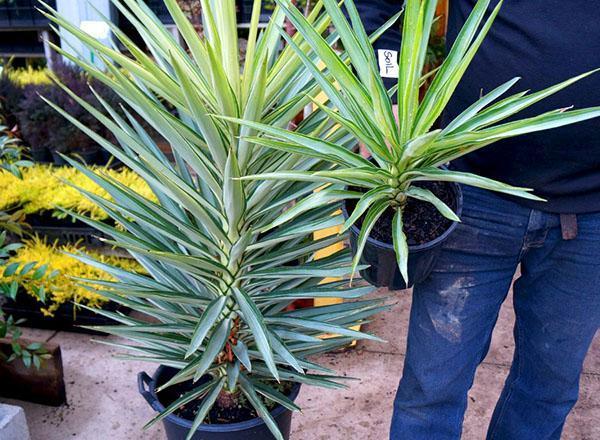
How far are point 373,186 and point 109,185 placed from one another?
68 cm

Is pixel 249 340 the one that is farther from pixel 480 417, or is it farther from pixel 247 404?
pixel 480 417

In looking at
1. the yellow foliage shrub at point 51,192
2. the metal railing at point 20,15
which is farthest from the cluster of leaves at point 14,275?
the metal railing at point 20,15

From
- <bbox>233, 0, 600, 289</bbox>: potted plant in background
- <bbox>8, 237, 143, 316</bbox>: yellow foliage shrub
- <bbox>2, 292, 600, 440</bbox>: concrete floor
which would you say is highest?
<bbox>233, 0, 600, 289</bbox>: potted plant in background

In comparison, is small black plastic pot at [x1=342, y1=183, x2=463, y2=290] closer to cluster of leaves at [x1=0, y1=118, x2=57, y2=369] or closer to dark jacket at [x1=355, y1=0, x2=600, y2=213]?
dark jacket at [x1=355, y1=0, x2=600, y2=213]

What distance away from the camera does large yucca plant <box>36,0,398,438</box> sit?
1245 mm

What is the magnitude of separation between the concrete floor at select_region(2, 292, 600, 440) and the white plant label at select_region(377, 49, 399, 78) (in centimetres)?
135

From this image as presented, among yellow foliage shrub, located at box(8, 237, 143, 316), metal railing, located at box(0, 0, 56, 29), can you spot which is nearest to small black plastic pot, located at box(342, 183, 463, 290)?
yellow foliage shrub, located at box(8, 237, 143, 316)

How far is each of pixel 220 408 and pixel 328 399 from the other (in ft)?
2.45

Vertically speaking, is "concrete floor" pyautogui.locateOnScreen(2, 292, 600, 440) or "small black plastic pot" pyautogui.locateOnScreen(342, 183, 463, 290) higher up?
"small black plastic pot" pyautogui.locateOnScreen(342, 183, 463, 290)

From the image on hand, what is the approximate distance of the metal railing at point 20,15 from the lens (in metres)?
4.12

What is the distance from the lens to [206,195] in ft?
4.97

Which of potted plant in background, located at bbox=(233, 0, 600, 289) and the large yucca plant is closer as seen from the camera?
potted plant in background, located at bbox=(233, 0, 600, 289)

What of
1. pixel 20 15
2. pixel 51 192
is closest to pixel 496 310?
pixel 51 192

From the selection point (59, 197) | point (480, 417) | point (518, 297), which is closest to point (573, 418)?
point (480, 417)
